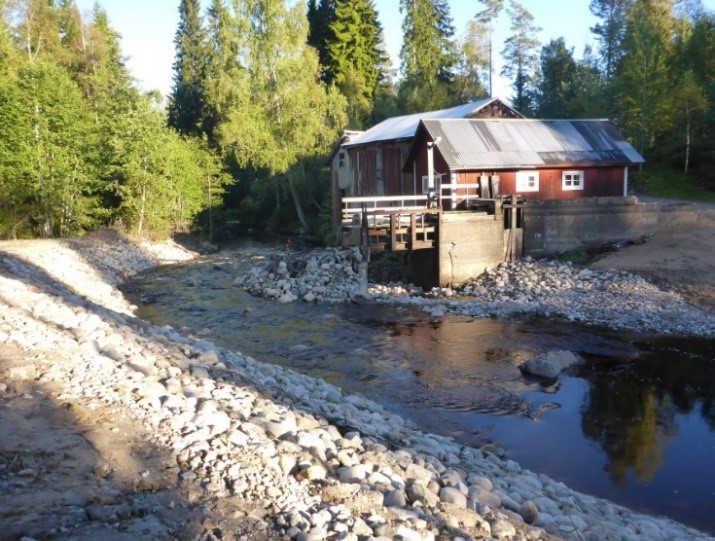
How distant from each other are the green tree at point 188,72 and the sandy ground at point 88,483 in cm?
4403

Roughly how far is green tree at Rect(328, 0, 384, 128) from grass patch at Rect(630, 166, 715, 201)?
19.4 m

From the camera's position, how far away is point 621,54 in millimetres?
46719

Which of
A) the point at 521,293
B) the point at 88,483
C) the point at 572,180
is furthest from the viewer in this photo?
the point at 572,180

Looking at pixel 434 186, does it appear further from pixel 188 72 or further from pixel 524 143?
pixel 188 72

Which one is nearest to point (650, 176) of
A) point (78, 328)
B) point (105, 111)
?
point (105, 111)

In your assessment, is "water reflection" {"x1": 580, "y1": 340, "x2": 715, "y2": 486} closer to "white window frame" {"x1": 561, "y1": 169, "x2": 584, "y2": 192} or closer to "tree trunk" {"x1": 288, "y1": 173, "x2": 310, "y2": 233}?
"white window frame" {"x1": 561, "y1": 169, "x2": 584, "y2": 192}

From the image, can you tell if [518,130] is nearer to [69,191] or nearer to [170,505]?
[69,191]

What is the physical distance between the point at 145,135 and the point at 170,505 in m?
29.7

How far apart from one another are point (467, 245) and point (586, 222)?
4729 millimetres

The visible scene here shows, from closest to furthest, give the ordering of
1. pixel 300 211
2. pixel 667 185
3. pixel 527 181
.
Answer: pixel 527 181
pixel 667 185
pixel 300 211

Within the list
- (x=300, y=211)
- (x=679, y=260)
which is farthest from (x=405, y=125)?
(x=679, y=260)

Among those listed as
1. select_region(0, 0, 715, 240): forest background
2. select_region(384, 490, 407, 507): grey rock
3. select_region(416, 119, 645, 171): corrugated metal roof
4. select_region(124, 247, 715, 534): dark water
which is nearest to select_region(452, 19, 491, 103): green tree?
select_region(0, 0, 715, 240): forest background

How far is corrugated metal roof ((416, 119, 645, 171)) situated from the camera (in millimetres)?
24297

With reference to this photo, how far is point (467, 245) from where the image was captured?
872 inches
